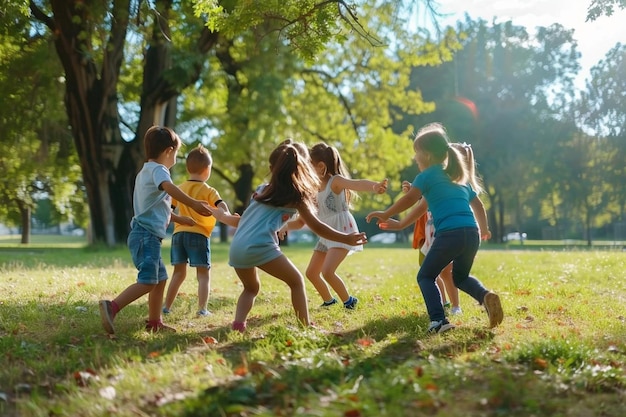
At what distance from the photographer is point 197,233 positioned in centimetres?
711

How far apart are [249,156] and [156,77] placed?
1018cm

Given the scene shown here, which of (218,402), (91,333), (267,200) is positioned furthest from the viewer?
(91,333)

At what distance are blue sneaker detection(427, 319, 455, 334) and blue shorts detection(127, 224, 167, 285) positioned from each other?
2.40 meters

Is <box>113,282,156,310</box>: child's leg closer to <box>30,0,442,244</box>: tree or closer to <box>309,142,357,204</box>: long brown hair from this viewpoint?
<box>309,142,357,204</box>: long brown hair

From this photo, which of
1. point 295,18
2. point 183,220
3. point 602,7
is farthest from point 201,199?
point 602,7

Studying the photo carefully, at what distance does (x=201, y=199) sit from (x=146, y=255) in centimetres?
114

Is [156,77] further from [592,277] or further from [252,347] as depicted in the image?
[252,347]

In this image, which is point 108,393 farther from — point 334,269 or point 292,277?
point 334,269

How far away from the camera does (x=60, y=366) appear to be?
4605mm

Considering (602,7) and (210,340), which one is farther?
(602,7)

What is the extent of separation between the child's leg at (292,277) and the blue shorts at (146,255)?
985 millimetres

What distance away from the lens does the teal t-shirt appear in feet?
19.7

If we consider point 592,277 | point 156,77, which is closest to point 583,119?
point 156,77

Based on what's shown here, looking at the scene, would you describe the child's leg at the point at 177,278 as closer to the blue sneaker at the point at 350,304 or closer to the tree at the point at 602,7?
the blue sneaker at the point at 350,304
